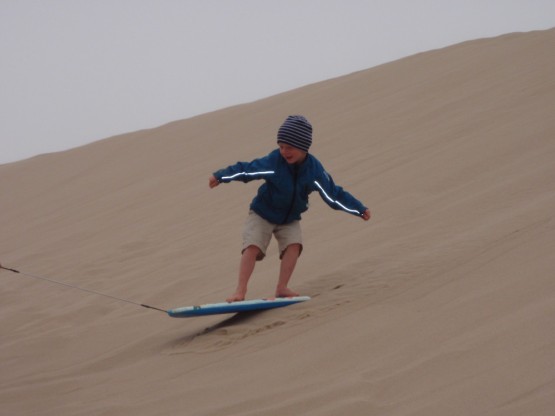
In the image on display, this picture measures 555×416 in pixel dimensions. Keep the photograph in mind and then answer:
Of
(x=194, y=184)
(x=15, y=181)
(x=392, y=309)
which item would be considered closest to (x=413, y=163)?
(x=194, y=184)

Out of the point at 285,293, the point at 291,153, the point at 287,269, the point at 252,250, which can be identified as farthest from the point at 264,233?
the point at 291,153

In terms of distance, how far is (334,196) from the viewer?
15.0ft

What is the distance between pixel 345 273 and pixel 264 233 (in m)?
0.53

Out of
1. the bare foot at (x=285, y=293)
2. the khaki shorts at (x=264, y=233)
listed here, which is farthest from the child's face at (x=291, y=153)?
the bare foot at (x=285, y=293)

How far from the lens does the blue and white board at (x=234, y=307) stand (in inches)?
161

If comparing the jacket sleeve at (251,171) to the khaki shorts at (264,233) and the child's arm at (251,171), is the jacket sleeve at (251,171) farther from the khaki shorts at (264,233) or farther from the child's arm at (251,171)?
the khaki shorts at (264,233)

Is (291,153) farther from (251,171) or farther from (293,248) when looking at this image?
(293,248)

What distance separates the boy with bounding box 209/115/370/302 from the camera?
4.35 m

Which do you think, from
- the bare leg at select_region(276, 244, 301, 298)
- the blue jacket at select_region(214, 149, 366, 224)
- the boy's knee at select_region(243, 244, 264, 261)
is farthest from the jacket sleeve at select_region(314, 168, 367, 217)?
the boy's knee at select_region(243, 244, 264, 261)

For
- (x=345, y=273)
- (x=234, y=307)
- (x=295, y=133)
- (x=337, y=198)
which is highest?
(x=295, y=133)

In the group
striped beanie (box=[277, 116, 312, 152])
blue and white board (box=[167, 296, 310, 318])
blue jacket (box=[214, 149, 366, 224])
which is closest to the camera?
blue and white board (box=[167, 296, 310, 318])

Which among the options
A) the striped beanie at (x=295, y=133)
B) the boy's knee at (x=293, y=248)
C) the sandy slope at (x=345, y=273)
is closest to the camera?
the sandy slope at (x=345, y=273)

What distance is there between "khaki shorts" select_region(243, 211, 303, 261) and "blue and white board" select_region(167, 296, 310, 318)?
41 cm

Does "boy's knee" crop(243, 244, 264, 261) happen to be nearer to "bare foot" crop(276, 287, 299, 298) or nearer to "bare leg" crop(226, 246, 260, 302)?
"bare leg" crop(226, 246, 260, 302)
